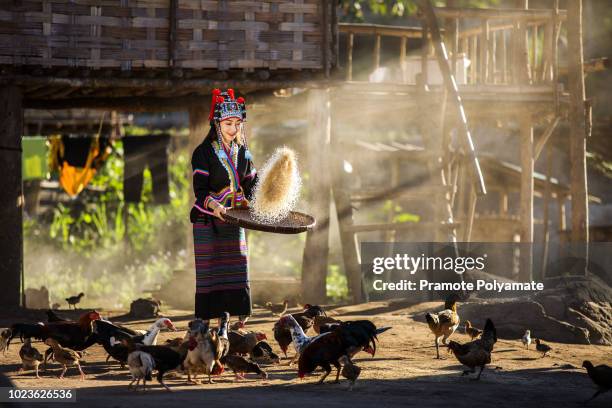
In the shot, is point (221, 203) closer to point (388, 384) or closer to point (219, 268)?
point (219, 268)

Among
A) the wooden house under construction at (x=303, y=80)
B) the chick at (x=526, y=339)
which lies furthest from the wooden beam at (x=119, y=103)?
the chick at (x=526, y=339)

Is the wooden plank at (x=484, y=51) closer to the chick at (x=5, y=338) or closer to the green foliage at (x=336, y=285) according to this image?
the green foliage at (x=336, y=285)

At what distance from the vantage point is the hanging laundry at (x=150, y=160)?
59.5ft

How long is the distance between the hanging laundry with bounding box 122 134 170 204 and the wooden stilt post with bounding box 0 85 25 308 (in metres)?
4.69

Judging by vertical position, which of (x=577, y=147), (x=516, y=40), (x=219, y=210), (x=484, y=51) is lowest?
(x=219, y=210)

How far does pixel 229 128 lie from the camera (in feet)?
29.3

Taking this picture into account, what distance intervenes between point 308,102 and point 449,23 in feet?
9.98

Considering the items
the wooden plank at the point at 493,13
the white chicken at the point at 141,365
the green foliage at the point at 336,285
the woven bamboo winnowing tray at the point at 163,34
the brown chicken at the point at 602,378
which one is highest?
the wooden plank at the point at 493,13

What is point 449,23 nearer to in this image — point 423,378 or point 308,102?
point 308,102

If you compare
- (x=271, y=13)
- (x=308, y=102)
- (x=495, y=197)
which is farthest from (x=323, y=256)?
(x=495, y=197)

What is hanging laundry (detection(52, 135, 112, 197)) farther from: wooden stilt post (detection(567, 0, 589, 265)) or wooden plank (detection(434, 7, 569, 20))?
wooden stilt post (detection(567, 0, 589, 265))

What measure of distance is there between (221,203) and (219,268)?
0.60 meters

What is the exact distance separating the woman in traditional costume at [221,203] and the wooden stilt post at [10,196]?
5.17m

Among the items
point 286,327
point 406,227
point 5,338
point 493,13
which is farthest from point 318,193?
point 5,338
